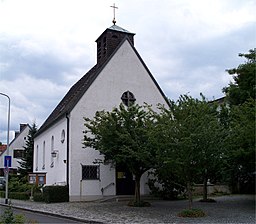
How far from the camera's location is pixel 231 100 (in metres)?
21.4

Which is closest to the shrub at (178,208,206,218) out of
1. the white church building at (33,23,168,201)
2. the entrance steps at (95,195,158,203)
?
the entrance steps at (95,195,158,203)

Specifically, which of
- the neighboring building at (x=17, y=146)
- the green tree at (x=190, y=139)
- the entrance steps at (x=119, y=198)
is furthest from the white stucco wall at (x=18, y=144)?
the green tree at (x=190, y=139)

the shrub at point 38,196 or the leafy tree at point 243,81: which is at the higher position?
the leafy tree at point 243,81

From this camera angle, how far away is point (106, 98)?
90.2 ft

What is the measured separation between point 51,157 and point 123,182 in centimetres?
738

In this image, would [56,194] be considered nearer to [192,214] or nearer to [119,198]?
[119,198]

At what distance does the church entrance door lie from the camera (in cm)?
2678

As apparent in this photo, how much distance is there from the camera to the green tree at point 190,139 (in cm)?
1504

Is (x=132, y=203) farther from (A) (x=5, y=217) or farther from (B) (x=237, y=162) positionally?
(A) (x=5, y=217)

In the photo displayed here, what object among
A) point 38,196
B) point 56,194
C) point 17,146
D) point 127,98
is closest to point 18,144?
point 17,146

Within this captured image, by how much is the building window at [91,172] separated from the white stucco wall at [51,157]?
1486 mm

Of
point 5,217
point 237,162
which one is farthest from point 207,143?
point 5,217

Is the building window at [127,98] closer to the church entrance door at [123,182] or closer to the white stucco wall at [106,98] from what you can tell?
the white stucco wall at [106,98]

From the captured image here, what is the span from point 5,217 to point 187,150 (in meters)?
8.15
